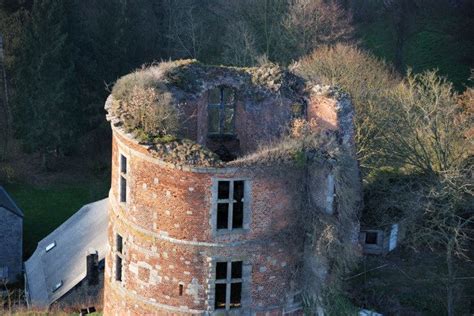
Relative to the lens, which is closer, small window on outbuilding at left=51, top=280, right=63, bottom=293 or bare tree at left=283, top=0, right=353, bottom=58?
small window on outbuilding at left=51, top=280, right=63, bottom=293

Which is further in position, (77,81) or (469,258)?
(77,81)

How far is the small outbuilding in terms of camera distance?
1649 inches

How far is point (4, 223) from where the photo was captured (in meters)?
41.9

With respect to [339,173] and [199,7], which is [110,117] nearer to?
[339,173]

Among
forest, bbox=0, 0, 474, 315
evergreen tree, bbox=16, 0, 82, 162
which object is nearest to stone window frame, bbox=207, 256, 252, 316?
forest, bbox=0, 0, 474, 315

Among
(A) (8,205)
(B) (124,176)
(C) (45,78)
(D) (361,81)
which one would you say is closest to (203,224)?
(B) (124,176)

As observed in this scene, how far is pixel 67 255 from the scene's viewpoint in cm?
3741

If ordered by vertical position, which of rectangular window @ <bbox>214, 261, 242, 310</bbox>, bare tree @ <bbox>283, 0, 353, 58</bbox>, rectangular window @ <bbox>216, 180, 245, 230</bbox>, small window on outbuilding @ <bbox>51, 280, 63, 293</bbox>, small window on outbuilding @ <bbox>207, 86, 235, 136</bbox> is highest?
bare tree @ <bbox>283, 0, 353, 58</bbox>

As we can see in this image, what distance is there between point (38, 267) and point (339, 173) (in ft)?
66.9

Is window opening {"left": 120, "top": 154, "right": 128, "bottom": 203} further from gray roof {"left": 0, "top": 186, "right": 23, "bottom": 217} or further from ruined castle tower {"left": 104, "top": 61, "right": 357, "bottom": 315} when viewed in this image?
gray roof {"left": 0, "top": 186, "right": 23, "bottom": 217}

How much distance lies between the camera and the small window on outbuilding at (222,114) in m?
28.7

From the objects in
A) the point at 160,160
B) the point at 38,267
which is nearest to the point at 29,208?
the point at 38,267

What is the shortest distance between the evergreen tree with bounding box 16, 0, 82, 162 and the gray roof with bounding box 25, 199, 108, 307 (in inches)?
412

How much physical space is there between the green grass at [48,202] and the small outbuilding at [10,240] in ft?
6.49
